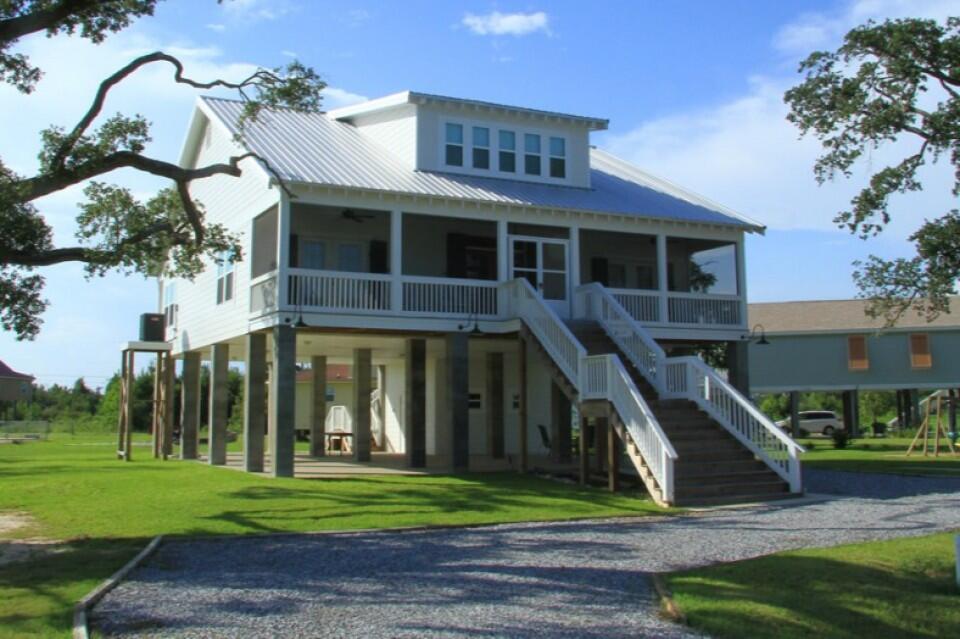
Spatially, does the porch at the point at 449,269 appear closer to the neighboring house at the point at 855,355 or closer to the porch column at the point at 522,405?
the porch column at the point at 522,405

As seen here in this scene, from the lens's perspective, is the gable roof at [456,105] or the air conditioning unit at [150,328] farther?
the air conditioning unit at [150,328]

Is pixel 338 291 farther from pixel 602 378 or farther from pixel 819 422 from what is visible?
pixel 819 422

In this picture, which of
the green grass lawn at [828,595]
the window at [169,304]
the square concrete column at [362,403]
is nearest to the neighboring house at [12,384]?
the window at [169,304]

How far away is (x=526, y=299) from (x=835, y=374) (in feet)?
95.0

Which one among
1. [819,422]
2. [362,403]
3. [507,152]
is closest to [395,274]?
→ [507,152]

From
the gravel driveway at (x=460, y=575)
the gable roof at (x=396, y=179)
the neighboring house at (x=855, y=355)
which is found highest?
the gable roof at (x=396, y=179)

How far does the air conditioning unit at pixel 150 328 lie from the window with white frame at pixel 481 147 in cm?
1304

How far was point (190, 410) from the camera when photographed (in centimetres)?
2811

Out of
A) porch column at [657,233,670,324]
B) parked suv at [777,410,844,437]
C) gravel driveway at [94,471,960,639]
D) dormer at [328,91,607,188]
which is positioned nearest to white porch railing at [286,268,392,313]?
dormer at [328,91,607,188]

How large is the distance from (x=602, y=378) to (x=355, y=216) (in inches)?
337

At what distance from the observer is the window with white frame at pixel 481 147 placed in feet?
79.2

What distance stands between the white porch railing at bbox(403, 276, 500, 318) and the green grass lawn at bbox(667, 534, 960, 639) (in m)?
12.0

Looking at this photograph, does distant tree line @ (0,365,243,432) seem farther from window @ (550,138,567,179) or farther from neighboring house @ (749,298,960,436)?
neighboring house @ (749,298,960,436)

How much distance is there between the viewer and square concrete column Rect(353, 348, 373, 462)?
2552 cm
